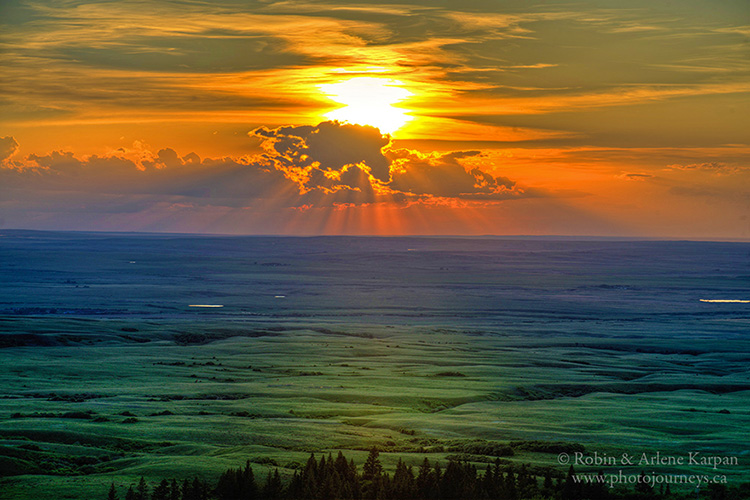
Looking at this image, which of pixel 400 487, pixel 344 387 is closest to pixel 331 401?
pixel 344 387

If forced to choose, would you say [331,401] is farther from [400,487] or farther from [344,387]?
[400,487]

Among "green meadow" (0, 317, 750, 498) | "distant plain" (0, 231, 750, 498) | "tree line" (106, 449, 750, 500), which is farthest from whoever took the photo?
"distant plain" (0, 231, 750, 498)

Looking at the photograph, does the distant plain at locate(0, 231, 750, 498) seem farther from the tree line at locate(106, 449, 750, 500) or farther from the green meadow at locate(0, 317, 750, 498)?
the tree line at locate(106, 449, 750, 500)

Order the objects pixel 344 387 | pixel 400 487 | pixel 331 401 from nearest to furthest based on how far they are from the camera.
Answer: pixel 400 487, pixel 331 401, pixel 344 387

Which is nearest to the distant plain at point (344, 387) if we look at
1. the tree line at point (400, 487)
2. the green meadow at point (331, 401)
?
the green meadow at point (331, 401)

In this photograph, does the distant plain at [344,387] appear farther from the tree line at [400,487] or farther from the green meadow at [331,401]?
the tree line at [400,487]

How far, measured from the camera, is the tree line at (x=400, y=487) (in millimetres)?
32469

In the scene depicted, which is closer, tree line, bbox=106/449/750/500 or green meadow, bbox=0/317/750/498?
tree line, bbox=106/449/750/500

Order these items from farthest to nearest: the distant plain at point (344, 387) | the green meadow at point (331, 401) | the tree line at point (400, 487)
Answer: the distant plain at point (344, 387)
the green meadow at point (331, 401)
the tree line at point (400, 487)

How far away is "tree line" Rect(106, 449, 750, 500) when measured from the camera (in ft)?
107

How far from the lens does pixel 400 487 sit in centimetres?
3288

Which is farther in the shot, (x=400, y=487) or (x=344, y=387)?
(x=344, y=387)

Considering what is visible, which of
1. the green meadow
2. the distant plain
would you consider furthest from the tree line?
the distant plain

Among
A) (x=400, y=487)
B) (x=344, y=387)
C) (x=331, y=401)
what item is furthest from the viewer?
(x=344, y=387)
